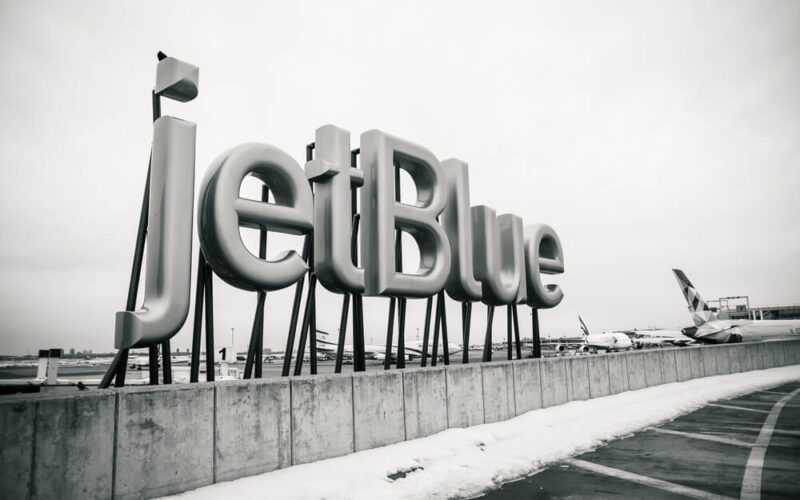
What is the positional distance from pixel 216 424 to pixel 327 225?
436cm

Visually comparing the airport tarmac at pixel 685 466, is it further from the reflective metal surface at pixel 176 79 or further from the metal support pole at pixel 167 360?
the reflective metal surface at pixel 176 79

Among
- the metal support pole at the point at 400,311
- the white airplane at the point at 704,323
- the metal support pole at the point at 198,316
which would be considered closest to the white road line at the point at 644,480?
the metal support pole at the point at 400,311

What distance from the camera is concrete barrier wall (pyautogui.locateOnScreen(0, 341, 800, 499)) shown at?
516cm

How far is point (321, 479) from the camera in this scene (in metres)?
6.61

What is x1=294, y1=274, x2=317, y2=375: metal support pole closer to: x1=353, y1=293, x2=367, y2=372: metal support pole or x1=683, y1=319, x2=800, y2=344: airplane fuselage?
x1=353, y1=293, x2=367, y2=372: metal support pole

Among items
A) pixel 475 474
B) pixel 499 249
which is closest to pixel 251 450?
pixel 475 474

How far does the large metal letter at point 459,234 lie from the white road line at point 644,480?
503 cm

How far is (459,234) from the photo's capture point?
12.5 m

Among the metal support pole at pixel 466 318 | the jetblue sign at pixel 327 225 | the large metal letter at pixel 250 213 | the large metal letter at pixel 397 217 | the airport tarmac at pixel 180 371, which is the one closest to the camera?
the jetblue sign at pixel 327 225

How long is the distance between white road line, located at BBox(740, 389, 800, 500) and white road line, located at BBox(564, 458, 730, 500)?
0.46m

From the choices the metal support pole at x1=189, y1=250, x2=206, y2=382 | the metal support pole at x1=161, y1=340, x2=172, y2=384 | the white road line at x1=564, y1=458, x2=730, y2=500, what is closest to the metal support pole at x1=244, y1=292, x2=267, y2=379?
the metal support pole at x1=189, y1=250, x2=206, y2=382

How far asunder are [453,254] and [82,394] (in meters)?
8.61

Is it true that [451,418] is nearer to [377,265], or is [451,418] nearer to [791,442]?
[377,265]

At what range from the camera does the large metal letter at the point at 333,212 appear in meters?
9.65
